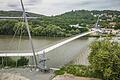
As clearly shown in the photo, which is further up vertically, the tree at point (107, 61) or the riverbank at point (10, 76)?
the tree at point (107, 61)

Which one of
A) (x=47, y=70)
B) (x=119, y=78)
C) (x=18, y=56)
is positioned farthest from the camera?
(x=18, y=56)

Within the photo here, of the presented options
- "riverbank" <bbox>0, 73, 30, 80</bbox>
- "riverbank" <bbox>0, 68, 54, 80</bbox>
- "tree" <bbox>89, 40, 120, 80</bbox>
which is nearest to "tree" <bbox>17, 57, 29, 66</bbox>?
"riverbank" <bbox>0, 68, 54, 80</bbox>

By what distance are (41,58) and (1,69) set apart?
1.40 m

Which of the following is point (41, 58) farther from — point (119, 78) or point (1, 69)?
point (119, 78)

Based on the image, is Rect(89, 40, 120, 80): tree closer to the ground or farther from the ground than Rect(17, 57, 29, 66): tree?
farther from the ground

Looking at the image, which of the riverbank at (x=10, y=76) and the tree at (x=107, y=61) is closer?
the tree at (x=107, y=61)

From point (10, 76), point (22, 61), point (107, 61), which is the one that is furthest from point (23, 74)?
point (107, 61)

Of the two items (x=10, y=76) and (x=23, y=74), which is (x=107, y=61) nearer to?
(x=23, y=74)

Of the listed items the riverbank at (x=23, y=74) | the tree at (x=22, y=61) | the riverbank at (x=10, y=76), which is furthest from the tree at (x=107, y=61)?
the tree at (x=22, y=61)

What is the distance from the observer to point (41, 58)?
9.23m

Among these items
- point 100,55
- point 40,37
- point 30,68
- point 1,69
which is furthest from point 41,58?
point 40,37

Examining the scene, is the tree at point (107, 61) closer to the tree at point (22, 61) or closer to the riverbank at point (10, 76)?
the riverbank at point (10, 76)

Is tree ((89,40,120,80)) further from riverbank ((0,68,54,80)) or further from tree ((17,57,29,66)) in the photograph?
tree ((17,57,29,66))

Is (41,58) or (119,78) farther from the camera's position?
(41,58)
